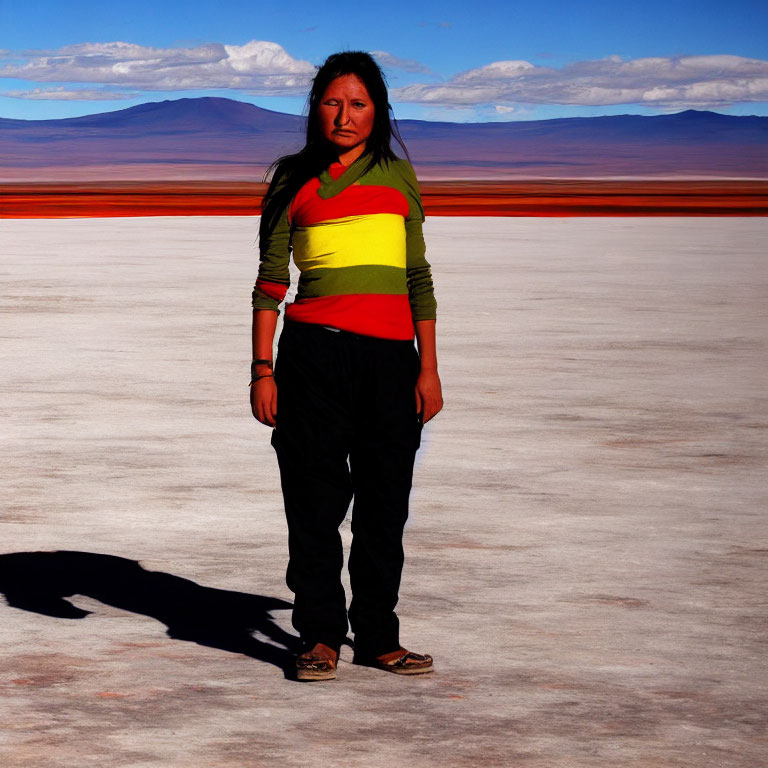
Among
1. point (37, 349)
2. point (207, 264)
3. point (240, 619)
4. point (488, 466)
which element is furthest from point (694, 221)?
point (240, 619)

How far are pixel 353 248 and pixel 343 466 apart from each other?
26.6 inches

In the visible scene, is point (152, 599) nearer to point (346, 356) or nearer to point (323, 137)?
point (346, 356)

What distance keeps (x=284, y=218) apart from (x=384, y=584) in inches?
45.9

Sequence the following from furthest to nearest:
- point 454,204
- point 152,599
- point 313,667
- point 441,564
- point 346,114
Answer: point 454,204, point 441,564, point 152,599, point 346,114, point 313,667

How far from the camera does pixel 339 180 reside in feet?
15.4

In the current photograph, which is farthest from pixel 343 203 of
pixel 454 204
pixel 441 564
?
pixel 454 204

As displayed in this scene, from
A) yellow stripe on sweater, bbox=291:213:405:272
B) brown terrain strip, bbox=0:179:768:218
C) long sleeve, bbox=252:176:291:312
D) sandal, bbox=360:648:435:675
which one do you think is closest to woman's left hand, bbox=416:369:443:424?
yellow stripe on sweater, bbox=291:213:405:272

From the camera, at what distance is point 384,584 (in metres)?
4.83

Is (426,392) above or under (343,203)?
under

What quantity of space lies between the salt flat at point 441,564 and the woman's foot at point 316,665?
0.04 m

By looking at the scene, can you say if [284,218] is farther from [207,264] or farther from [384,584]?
[207,264]

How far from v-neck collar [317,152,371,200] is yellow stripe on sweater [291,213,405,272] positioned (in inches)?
3.7

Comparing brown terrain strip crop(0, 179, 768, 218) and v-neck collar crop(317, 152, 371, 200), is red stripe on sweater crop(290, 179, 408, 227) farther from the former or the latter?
brown terrain strip crop(0, 179, 768, 218)

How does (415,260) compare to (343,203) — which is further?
(415,260)
